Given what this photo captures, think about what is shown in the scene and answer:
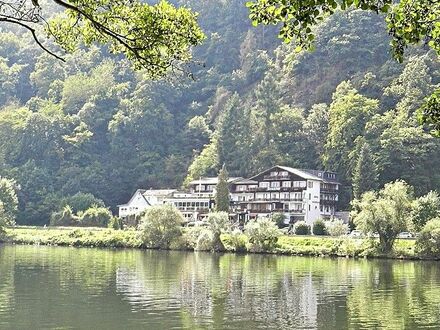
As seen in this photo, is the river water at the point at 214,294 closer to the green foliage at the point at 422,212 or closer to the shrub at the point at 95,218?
the green foliage at the point at 422,212

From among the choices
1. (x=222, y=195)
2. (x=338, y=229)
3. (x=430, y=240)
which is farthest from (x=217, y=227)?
(x=430, y=240)

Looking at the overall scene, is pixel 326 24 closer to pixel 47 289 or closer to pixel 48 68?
pixel 48 68

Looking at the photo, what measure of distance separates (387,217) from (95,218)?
4987 cm

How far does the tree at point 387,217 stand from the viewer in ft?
202

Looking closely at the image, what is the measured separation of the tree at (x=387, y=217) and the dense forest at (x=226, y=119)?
1026 inches

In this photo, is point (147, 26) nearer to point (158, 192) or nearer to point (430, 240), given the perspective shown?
point (430, 240)

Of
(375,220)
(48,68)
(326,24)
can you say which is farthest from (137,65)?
(48,68)

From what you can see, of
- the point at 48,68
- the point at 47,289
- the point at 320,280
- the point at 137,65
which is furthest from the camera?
the point at 48,68

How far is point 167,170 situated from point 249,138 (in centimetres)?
1777

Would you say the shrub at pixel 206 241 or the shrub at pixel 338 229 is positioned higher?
the shrub at pixel 338 229

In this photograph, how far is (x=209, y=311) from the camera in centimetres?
2861

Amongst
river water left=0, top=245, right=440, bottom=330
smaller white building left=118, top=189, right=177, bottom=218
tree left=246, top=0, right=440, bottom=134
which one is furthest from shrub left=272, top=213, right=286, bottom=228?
tree left=246, top=0, right=440, bottom=134

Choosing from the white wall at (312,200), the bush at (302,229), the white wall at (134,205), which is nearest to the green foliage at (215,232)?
the bush at (302,229)

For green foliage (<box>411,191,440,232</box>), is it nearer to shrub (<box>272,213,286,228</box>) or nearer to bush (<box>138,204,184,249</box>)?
bush (<box>138,204,184,249</box>)
